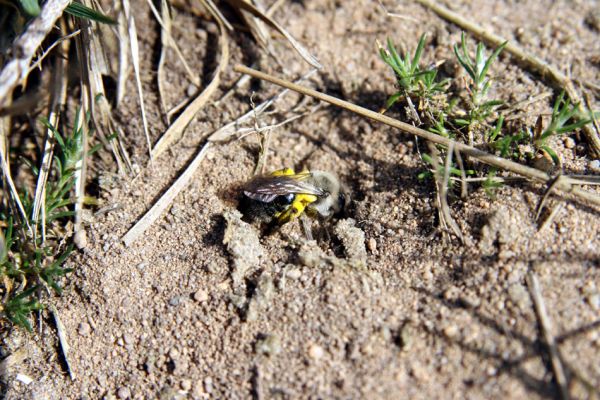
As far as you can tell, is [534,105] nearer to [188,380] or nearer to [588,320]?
[588,320]

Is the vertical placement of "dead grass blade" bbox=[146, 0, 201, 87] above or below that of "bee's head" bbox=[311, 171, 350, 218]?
above

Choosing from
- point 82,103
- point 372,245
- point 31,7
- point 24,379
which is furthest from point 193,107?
point 24,379

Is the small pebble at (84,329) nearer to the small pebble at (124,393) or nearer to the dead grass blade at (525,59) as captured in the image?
the small pebble at (124,393)

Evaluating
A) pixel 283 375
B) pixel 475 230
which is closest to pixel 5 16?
pixel 283 375

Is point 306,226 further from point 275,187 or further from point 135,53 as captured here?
point 135,53

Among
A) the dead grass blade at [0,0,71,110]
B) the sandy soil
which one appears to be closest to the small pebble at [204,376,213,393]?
the sandy soil

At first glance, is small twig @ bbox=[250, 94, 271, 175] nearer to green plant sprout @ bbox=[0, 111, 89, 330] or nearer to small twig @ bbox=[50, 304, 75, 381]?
green plant sprout @ bbox=[0, 111, 89, 330]
